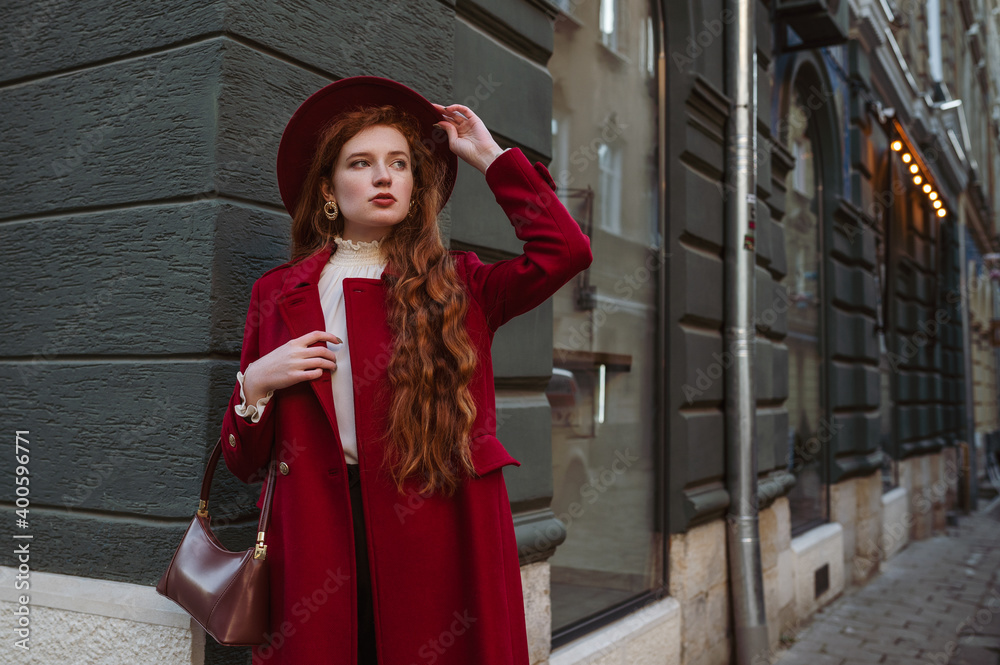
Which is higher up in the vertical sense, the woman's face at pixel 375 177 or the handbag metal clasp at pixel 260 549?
the woman's face at pixel 375 177

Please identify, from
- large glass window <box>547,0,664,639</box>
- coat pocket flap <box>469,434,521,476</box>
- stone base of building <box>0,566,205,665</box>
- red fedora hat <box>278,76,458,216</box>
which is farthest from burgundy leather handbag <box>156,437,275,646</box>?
large glass window <box>547,0,664,639</box>

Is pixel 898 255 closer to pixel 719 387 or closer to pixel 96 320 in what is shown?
pixel 719 387

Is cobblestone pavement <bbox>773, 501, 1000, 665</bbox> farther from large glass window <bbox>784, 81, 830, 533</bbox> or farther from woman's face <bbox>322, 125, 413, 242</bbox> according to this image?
woman's face <bbox>322, 125, 413, 242</bbox>

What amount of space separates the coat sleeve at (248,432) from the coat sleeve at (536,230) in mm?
623

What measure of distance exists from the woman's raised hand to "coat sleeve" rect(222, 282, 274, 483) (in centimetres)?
8

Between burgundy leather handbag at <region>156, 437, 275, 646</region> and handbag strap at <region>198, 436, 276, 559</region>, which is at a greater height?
handbag strap at <region>198, 436, 276, 559</region>

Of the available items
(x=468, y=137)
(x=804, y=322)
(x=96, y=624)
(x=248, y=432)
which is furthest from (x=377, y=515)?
(x=804, y=322)

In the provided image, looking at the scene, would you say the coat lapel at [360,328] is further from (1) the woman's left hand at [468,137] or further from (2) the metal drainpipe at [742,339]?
(2) the metal drainpipe at [742,339]

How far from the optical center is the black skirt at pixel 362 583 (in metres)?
1.96

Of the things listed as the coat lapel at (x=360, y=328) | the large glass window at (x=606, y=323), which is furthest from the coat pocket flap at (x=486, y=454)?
the large glass window at (x=606, y=323)

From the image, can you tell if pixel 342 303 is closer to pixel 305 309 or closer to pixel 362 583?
pixel 305 309

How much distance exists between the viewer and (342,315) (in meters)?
2.03

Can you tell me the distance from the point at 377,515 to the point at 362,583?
0.20 metres

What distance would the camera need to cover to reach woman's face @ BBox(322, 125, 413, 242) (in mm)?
1989
